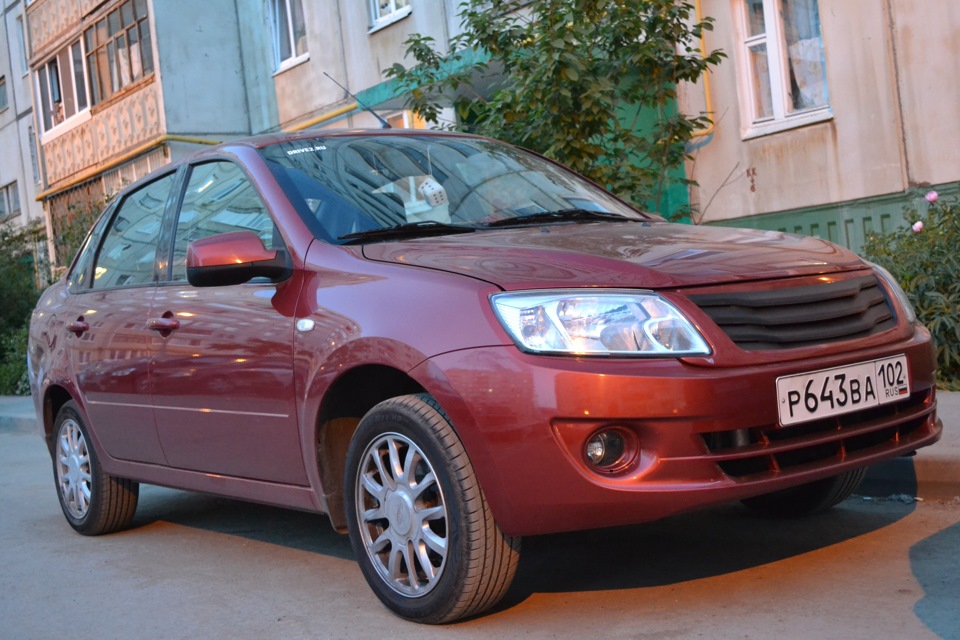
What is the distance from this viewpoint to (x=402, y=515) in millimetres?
3879

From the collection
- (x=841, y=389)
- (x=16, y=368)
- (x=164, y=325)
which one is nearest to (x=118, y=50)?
(x=16, y=368)

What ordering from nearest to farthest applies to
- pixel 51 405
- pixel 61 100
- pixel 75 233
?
pixel 51 405 → pixel 75 233 → pixel 61 100

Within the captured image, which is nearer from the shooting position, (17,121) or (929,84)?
(929,84)

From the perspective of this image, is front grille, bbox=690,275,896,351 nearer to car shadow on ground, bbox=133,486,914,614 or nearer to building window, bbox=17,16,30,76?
car shadow on ground, bbox=133,486,914,614

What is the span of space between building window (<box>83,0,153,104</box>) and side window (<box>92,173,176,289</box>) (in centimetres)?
1648

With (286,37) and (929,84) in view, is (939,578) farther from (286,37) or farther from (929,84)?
(286,37)

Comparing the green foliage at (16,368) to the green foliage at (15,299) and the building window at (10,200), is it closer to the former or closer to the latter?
the green foliage at (15,299)

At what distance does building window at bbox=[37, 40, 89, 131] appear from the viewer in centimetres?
2433

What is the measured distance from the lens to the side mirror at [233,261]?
4250mm

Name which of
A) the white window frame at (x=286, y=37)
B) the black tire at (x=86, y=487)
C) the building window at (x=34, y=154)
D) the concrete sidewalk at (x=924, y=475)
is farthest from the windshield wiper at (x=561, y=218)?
the building window at (x=34, y=154)

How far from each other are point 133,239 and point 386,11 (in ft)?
41.6

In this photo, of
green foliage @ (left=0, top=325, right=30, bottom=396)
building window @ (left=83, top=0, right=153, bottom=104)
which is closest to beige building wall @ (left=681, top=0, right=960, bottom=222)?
green foliage @ (left=0, top=325, right=30, bottom=396)

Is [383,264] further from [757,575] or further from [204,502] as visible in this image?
[204,502]

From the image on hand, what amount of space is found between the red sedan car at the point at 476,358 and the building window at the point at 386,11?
12284 millimetres
